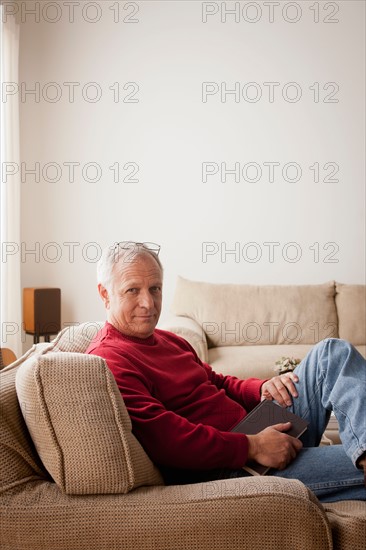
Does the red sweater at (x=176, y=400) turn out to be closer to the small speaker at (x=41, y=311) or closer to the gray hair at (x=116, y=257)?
the gray hair at (x=116, y=257)

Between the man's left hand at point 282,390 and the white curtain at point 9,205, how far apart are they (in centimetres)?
304

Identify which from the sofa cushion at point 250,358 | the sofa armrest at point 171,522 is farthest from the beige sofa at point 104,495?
the sofa cushion at point 250,358

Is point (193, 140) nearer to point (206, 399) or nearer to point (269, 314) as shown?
point (269, 314)

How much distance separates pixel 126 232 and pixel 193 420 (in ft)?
11.6

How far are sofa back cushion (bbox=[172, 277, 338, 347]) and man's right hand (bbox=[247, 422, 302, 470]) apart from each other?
9.62 ft

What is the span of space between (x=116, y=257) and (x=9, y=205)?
3.05m

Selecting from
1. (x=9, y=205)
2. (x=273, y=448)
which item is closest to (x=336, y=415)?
(x=273, y=448)

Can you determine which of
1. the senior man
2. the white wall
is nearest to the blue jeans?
the senior man

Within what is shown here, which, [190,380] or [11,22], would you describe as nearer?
[190,380]

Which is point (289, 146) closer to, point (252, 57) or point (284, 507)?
point (252, 57)

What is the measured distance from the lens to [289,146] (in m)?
5.47

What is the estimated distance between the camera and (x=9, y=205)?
16.6 feet

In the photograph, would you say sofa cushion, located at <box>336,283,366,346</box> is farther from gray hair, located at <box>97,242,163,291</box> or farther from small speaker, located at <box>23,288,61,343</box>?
gray hair, located at <box>97,242,163,291</box>

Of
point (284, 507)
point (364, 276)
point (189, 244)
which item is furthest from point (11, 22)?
point (284, 507)
